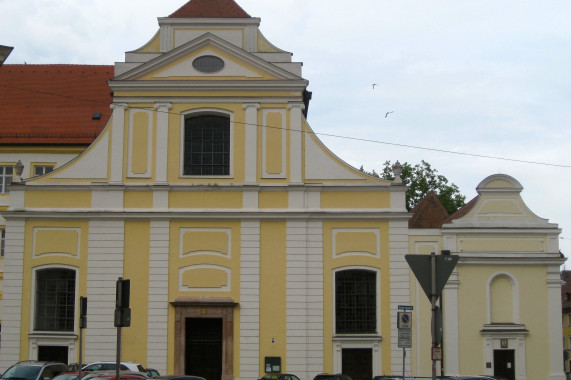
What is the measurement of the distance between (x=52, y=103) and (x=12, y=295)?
11.8 meters

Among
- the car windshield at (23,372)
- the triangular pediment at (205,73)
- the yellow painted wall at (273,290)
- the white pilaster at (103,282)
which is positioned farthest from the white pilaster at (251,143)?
the car windshield at (23,372)

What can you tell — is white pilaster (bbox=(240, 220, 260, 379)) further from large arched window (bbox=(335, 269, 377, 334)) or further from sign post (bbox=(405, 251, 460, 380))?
sign post (bbox=(405, 251, 460, 380))

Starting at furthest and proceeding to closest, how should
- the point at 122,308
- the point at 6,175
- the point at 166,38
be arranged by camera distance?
the point at 6,175 < the point at 166,38 < the point at 122,308

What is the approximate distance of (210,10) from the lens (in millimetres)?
35844

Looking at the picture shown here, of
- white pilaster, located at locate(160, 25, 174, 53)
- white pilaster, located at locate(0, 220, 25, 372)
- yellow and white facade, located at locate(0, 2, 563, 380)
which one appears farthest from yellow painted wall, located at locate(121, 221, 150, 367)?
white pilaster, located at locate(160, 25, 174, 53)

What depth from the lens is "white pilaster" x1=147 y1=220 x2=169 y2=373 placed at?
32.5 meters

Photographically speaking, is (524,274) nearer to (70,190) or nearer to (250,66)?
(250,66)

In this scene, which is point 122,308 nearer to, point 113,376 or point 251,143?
point 113,376

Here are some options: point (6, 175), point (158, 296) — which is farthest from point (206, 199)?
point (6, 175)

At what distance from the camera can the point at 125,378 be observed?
21.8 metres

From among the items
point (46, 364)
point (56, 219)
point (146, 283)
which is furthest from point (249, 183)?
point (46, 364)

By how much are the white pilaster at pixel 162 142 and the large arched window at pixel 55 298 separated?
5141 millimetres

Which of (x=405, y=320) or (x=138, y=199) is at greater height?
(x=138, y=199)

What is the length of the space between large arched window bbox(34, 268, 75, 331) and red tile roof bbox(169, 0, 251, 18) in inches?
458
